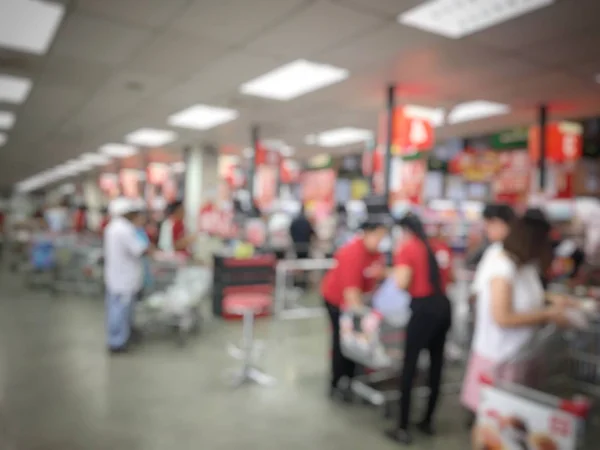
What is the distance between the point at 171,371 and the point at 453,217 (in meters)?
8.33

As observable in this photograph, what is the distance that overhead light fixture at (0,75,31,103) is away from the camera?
648 centimetres

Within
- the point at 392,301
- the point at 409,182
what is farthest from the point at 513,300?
the point at 409,182

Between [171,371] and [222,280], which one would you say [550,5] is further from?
[222,280]

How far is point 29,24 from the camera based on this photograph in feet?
14.6

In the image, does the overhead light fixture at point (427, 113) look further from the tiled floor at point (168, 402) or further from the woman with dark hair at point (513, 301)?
the woman with dark hair at point (513, 301)

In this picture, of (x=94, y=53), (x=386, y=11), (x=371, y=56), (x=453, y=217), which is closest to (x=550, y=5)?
(x=386, y=11)

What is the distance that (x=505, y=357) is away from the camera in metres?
3.01

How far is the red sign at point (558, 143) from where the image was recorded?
700cm

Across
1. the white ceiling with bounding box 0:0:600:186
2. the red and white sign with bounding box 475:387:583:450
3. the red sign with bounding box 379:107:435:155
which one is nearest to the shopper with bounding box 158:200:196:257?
the white ceiling with bounding box 0:0:600:186

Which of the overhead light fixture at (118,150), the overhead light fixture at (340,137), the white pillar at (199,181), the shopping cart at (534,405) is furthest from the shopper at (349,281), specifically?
the overhead light fixture at (118,150)

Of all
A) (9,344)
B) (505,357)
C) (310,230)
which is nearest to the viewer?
(505,357)

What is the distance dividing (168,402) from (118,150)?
10.8 meters

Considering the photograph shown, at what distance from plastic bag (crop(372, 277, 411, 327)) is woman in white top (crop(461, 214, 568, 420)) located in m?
0.80

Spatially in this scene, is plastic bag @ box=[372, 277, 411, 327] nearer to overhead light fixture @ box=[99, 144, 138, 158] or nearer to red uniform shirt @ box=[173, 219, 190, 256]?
red uniform shirt @ box=[173, 219, 190, 256]
